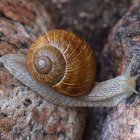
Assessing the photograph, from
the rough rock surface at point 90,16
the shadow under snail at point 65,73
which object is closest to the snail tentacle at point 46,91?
the shadow under snail at point 65,73

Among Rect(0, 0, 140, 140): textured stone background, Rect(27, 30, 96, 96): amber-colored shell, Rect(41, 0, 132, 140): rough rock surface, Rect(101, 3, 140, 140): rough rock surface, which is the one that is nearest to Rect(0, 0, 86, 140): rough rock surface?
Rect(0, 0, 140, 140): textured stone background

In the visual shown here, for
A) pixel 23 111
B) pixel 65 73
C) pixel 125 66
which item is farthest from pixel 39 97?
pixel 125 66

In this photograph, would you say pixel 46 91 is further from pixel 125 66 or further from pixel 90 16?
pixel 90 16

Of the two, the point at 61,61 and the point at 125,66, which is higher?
the point at 125,66

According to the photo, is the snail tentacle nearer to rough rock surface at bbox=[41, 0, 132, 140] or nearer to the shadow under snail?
the shadow under snail

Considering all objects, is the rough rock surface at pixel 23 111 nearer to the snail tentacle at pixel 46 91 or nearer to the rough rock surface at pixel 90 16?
the snail tentacle at pixel 46 91

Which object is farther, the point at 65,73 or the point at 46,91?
the point at 46,91
